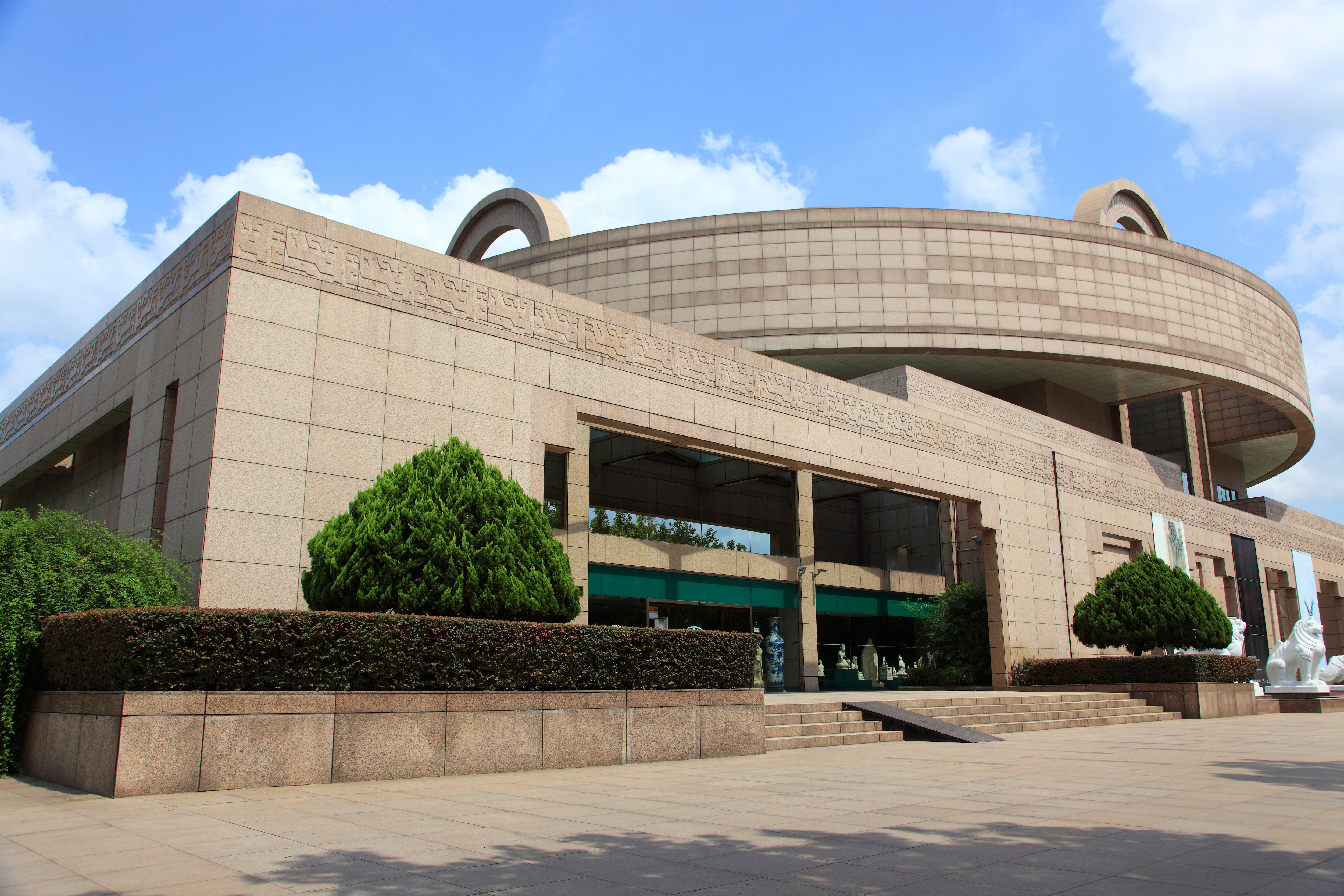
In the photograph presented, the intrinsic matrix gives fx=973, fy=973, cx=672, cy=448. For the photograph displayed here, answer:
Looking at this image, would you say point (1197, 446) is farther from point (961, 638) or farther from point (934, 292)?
point (961, 638)

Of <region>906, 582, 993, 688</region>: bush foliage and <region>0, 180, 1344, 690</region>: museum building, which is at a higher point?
<region>0, 180, 1344, 690</region>: museum building

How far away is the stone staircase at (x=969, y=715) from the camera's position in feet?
52.6

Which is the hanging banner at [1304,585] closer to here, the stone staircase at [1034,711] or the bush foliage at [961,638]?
the bush foliage at [961,638]

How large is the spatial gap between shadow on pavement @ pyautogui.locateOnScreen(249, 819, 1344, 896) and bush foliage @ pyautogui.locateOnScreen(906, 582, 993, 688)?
929 inches

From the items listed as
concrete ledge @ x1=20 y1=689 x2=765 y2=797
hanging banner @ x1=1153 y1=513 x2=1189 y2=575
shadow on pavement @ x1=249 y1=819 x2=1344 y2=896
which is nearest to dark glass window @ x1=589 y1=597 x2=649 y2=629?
concrete ledge @ x1=20 y1=689 x2=765 y2=797

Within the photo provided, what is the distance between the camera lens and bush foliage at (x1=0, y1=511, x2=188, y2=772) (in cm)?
1121

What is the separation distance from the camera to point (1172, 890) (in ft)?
17.2

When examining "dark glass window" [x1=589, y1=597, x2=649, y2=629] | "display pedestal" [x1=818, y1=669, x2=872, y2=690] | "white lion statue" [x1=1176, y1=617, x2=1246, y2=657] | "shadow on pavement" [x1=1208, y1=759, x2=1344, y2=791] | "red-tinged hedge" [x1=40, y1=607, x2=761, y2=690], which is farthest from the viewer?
"display pedestal" [x1=818, y1=669, x2=872, y2=690]

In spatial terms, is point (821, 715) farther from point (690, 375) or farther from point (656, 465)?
point (656, 465)

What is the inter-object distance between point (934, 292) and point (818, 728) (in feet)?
82.8

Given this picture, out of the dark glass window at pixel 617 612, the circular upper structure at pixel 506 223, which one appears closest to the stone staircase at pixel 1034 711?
the dark glass window at pixel 617 612

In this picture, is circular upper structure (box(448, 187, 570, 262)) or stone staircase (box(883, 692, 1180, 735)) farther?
circular upper structure (box(448, 187, 570, 262))

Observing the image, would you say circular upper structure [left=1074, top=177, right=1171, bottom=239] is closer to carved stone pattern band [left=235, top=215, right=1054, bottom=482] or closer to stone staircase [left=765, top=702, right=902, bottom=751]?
carved stone pattern band [left=235, top=215, right=1054, bottom=482]

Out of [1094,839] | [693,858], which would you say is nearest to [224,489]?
[693,858]
